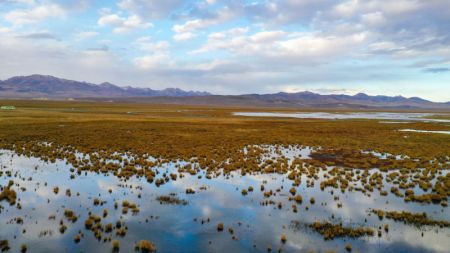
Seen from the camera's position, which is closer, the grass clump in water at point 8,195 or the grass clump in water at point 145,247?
the grass clump in water at point 145,247

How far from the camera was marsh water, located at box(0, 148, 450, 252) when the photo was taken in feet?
48.3

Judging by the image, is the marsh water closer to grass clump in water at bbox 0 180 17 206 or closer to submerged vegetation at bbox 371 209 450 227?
grass clump in water at bbox 0 180 17 206

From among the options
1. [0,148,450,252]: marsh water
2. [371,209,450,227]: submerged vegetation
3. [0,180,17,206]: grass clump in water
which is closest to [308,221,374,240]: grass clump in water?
[0,148,450,252]: marsh water

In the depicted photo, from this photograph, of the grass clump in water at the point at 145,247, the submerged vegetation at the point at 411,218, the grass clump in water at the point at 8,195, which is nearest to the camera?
the grass clump in water at the point at 145,247

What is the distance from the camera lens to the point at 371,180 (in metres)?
27.6

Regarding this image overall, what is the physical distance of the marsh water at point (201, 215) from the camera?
48.3 ft

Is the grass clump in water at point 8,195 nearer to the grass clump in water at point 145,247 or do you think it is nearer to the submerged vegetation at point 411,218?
the grass clump in water at point 145,247

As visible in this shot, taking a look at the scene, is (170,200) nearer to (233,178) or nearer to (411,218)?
(233,178)

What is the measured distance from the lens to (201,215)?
728 inches

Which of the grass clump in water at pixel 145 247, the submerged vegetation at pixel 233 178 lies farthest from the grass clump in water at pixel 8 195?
the grass clump in water at pixel 145 247

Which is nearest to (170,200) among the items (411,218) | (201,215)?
(201,215)

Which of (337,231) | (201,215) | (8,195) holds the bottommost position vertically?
(201,215)

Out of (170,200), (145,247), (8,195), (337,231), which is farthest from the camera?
(170,200)

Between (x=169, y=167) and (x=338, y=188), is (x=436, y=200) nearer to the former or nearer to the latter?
(x=338, y=188)
